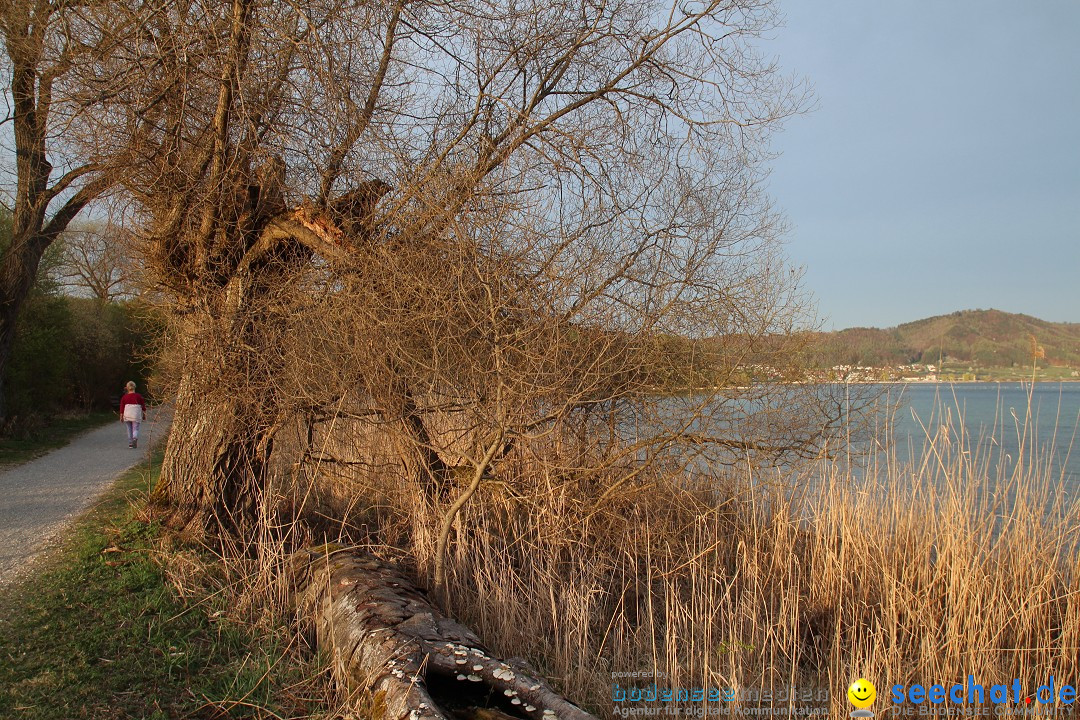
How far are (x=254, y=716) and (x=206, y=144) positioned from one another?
14.7 ft

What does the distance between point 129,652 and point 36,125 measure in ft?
22.8

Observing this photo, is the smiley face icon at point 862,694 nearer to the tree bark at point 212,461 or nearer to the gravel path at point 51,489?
the tree bark at point 212,461

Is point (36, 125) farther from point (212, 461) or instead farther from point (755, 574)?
point (755, 574)

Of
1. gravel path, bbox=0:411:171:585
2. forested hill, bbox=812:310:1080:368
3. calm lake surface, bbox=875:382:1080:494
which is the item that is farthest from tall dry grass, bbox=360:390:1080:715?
gravel path, bbox=0:411:171:585

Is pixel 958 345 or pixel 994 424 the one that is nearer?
pixel 994 424

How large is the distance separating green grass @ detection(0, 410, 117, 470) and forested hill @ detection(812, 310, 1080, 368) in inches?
454

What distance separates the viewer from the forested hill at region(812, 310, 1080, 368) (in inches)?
209

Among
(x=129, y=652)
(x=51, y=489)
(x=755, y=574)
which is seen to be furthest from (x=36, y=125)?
(x=755, y=574)

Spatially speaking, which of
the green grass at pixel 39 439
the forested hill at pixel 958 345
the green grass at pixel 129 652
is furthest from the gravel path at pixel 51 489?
the forested hill at pixel 958 345

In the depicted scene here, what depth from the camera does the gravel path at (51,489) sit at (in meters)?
6.02

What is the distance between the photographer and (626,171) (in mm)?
6516

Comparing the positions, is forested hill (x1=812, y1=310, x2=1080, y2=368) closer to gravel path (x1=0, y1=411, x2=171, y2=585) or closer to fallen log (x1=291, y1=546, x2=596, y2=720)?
fallen log (x1=291, y1=546, x2=596, y2=720)

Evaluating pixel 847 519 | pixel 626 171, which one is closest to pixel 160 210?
pixel 626 171

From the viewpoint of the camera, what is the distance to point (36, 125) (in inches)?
319
